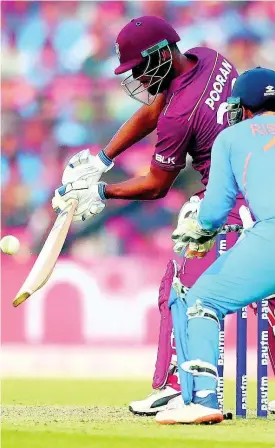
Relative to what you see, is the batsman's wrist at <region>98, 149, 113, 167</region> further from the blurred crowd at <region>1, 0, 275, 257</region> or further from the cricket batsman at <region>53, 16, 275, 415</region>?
the blurred crowd at <region>1, 0, 275, 257</region>

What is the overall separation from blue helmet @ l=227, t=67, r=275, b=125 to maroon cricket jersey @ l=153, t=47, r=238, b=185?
1.54 feet

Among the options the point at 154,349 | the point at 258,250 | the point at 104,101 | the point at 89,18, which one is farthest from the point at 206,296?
the point at 89,18

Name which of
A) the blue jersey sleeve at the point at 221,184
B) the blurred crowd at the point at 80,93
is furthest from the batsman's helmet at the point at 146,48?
the blurred crowd at the point at 80,93

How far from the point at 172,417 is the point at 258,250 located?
63cm

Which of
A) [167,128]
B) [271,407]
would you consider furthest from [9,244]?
[271,407]

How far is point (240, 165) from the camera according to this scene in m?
3.14

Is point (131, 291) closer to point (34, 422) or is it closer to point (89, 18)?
point (89, 18)

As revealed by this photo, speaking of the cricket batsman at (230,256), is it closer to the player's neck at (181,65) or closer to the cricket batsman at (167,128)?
the cricket batsman at (167,128)

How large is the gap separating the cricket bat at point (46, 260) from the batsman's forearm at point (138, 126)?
0.45 metres

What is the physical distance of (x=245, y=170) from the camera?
313 cm

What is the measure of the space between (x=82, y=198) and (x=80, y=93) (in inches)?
154

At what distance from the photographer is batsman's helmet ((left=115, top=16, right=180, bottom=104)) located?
393 cm

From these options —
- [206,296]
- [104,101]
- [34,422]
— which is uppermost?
[104,101]

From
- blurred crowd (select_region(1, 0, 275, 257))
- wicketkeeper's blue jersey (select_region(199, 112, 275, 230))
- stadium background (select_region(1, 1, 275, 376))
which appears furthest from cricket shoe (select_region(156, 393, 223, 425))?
blurred crowd (select_region(1, 0, 275, 257))
